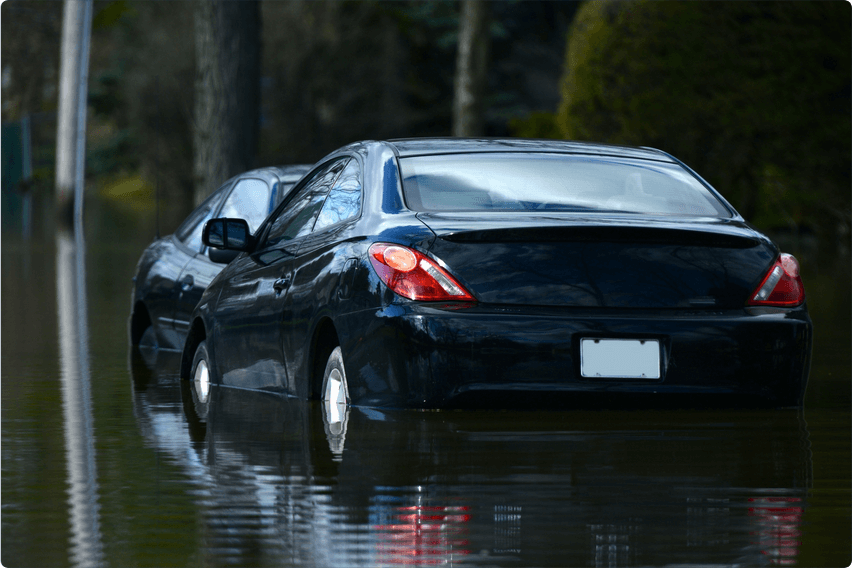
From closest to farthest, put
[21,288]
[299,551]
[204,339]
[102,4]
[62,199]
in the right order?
[299,551]
[204,339]
[21,288]
[62,199]
[102,4]

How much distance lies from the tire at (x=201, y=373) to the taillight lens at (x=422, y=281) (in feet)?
7.37

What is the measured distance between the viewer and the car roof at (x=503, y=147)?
6.77 m

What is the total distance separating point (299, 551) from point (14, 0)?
49.3 meters

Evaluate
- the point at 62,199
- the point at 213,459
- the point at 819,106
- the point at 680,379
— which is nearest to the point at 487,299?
the point at 680,379

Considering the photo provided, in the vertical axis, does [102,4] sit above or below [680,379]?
above

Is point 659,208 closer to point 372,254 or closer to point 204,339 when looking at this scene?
point 372,254

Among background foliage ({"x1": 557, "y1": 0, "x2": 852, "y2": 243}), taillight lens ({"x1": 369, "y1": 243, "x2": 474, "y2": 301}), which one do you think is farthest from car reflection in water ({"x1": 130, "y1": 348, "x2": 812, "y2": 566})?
background foliage ({"x1": 557, "y1": 0, "x2": 852, "y2": 243})

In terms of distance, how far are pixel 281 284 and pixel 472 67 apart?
2436 cm

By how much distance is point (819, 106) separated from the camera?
1983cm

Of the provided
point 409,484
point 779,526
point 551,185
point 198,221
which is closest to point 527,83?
point 198,221

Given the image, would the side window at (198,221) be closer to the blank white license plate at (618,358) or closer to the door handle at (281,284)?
the door handle at (281,284)

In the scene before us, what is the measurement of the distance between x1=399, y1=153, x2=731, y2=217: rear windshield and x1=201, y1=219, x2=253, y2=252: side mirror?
126 cm

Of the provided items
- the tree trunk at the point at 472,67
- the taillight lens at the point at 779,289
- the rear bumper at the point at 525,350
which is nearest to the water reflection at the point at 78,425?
the rear bumper at the point at 525,350

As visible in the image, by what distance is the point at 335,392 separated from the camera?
253 inches
